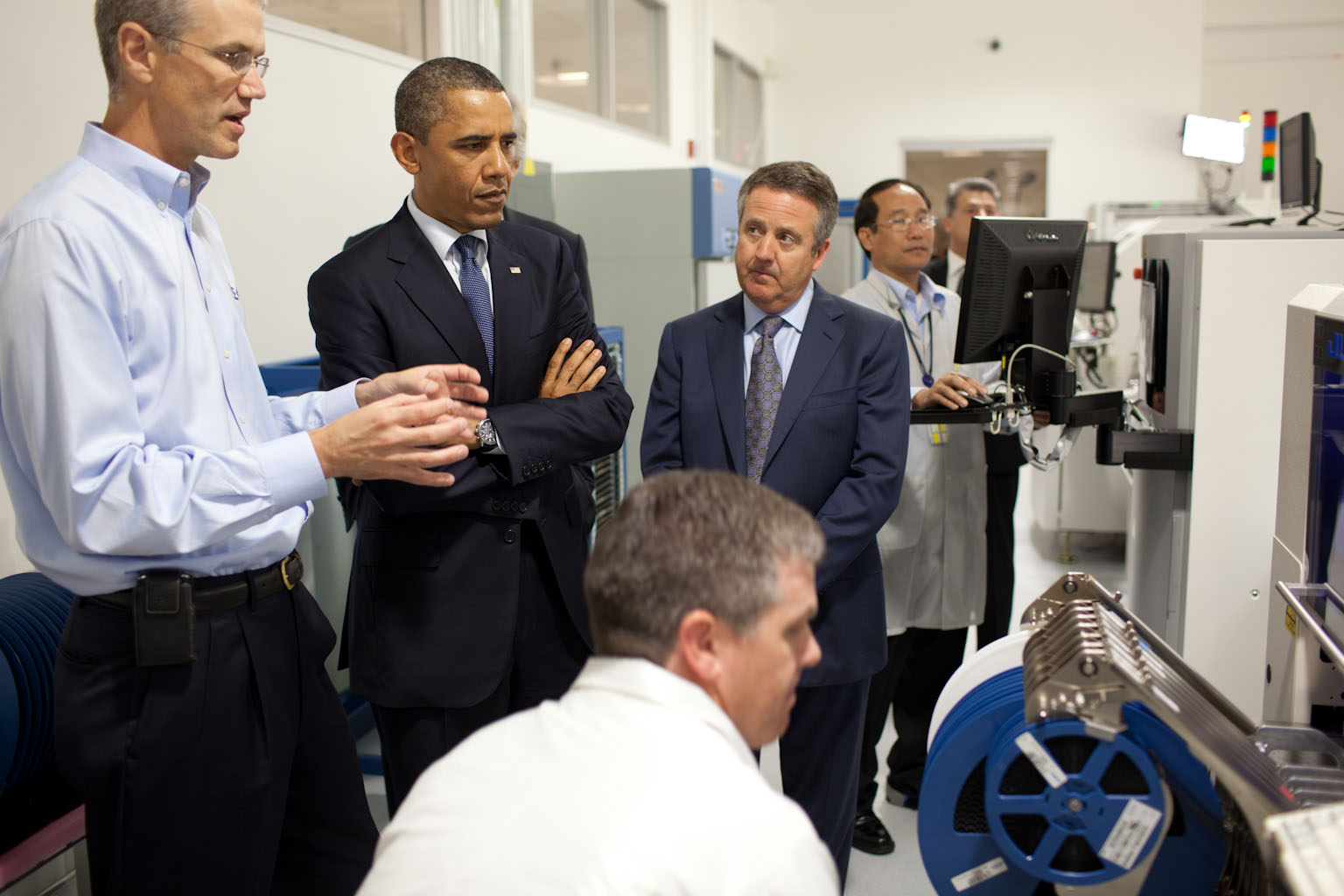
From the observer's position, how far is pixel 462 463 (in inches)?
66.1

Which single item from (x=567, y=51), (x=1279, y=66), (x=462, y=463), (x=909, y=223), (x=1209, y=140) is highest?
(x=1279, y=66)

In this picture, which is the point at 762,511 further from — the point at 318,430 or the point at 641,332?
the point at 641,332

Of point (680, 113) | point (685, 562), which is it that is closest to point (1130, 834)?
point (685, 562)

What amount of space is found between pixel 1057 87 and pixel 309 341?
8449 millimetres

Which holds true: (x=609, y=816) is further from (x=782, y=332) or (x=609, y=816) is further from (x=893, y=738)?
(x=893, y=738)

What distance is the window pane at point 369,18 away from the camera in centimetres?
375

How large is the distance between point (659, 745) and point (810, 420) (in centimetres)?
118

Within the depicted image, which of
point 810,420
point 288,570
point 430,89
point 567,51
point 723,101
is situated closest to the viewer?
point 288,570

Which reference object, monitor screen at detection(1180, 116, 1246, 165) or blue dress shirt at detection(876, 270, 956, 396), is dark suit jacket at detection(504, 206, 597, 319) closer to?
blue dress shirt at detection(876, 270, 956, 396)

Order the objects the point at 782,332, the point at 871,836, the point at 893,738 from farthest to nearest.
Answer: the point at 893,738, the point at 871,836, the point at 782,332

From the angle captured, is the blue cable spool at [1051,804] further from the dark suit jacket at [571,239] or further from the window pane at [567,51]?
the window pane at [567,51]

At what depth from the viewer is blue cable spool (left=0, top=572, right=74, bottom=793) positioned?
5.80 feet

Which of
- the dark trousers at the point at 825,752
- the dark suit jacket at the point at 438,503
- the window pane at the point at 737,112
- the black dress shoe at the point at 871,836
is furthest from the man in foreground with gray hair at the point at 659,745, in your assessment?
the window pane at the point at 737,112

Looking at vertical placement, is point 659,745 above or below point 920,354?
below
